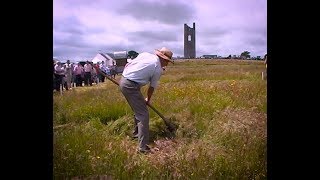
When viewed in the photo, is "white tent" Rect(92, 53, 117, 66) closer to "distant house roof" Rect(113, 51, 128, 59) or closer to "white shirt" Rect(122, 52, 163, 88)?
"distant house roof" Rect(113, 51, 128, 59)

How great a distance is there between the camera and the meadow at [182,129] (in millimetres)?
2707

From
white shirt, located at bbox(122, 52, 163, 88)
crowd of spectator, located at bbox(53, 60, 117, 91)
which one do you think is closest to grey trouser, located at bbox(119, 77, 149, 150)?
white shirt, located at bbox(122, 52, 163, 88)

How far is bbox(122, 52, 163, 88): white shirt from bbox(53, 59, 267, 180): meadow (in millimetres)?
150

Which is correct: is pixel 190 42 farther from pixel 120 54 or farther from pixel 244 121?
pixel 244 121

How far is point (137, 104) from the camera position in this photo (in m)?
4.28

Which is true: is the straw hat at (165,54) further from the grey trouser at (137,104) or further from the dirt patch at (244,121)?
the dirt patch at (244,121)

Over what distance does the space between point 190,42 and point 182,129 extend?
1.64 meters
